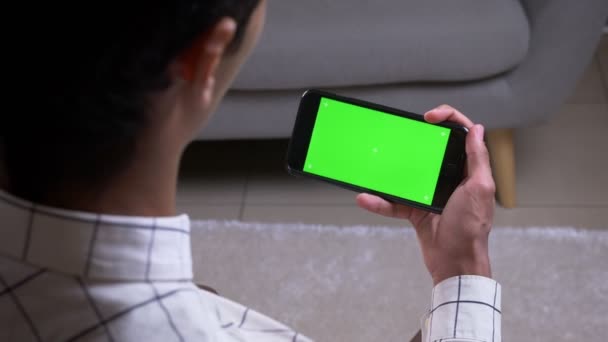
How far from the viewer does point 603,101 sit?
1.75m

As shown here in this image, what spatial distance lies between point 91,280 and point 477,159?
0.52m

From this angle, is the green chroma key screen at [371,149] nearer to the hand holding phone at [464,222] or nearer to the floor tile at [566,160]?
the hand holding phone at [464,222]

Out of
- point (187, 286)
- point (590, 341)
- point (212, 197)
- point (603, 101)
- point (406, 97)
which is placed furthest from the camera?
point (603, 101)

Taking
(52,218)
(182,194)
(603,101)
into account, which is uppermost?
(603,101)

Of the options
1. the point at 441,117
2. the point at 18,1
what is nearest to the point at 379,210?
the point at 441,117

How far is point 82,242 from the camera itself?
402 mm

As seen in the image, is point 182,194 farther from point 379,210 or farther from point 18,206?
A: point 18,206

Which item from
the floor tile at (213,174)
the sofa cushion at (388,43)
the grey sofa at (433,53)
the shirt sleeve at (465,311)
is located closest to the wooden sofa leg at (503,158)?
the grey sofa at (433,53)

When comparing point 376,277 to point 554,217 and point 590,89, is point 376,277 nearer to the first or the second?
point 554,217

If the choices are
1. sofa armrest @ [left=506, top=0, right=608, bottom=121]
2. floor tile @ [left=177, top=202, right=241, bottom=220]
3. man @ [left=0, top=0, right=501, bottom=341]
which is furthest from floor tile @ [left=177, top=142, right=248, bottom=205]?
man @ [left=0, top=0, right=501, bottom=341]

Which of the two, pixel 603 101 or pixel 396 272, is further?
pixel 603 101

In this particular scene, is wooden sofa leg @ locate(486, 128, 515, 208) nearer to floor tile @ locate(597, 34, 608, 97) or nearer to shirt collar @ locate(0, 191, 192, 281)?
floor tile @ locate(597, 34, 608, 97)

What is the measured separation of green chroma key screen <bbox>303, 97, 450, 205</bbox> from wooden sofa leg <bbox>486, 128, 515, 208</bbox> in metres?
0.58

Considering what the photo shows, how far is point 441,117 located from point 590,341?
0.65 metres
